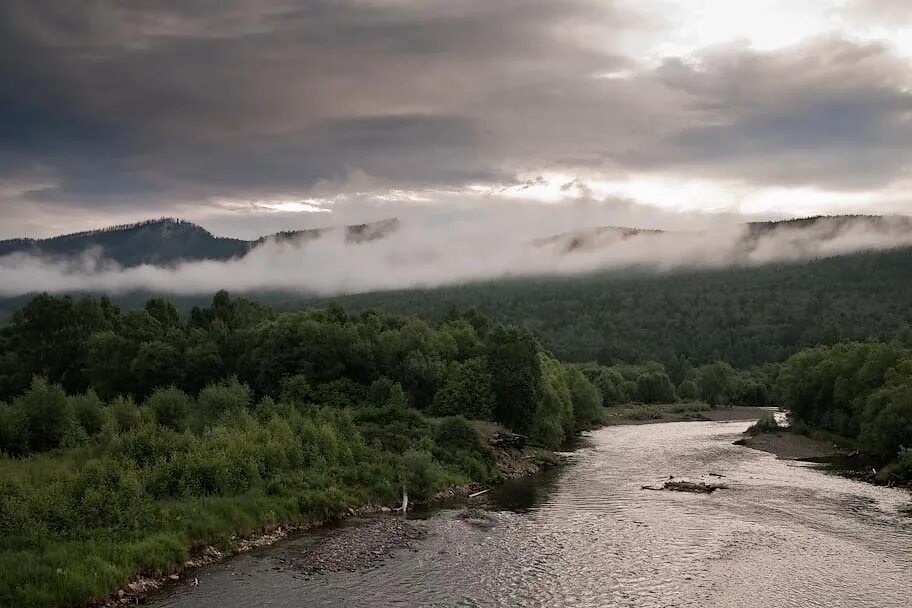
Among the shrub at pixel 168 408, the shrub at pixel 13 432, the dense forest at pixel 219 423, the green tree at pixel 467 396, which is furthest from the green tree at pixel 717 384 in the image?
the shrub at pixel 13 432

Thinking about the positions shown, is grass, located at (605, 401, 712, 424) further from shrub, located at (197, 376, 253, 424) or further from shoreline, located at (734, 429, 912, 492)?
→ shrub, located at (197, 376, 253, 424)

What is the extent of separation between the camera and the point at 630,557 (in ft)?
133

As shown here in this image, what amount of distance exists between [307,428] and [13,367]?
78.0 m

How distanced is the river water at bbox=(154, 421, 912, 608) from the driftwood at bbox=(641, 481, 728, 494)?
1.17 meters

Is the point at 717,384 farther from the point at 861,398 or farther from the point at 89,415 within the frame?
the point at 89,415

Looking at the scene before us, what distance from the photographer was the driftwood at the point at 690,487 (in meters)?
60.6

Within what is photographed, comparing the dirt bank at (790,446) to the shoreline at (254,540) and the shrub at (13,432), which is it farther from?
the shrub at (13,432)

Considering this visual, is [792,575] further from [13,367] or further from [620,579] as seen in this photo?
[13,367]

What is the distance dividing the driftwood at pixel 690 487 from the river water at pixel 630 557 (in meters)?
1.17

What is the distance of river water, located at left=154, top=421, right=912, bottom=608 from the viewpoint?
34031mm

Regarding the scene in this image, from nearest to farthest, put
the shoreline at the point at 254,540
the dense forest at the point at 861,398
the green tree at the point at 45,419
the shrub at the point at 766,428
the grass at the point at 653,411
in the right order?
the shoreline at the point at 254,540 < the green tree at the point at 45,419 < the dense forest at the point at 861,398 < the shrub at the point at 766,428 < the grass at the point at 653,411

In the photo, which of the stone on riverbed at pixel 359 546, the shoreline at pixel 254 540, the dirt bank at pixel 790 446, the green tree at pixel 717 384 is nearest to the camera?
the shoreline at pixel 254 540

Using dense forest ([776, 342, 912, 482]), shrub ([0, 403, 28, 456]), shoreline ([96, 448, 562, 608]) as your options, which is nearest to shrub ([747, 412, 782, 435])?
dense forest ([776, 342, 912, 482])

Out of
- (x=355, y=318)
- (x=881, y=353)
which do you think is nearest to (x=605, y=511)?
(x=881, y=353)
